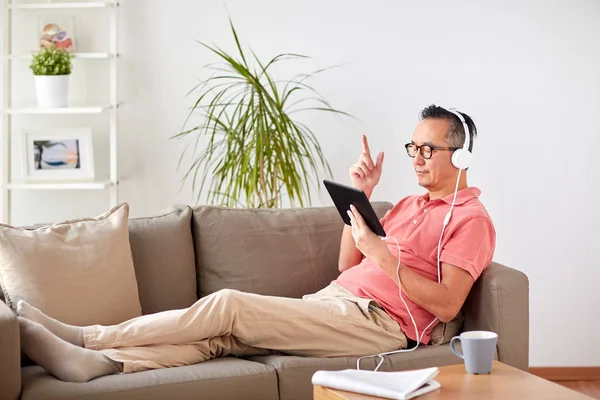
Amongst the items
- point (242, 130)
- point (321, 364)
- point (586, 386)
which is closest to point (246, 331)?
point (321, 364)

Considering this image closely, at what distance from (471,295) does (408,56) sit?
157cm

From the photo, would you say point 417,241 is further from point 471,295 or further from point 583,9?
point 583,9

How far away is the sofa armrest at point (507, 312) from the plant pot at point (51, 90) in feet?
6.69

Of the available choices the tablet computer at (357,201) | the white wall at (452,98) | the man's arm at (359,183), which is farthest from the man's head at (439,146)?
the white wall at (452,98)

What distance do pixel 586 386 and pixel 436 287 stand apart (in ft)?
5.77

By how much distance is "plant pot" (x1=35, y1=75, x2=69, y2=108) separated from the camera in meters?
3.71

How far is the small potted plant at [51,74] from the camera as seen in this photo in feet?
12.1

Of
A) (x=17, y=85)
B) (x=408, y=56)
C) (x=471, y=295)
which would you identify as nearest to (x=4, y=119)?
(x=17, y=85)

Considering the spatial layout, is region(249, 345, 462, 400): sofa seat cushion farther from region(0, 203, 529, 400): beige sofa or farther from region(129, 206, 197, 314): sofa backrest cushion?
region(129, 206, 197, 314): sofa backrest cushion

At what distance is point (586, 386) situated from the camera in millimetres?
4004

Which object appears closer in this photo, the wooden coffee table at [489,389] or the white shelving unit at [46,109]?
the wooden coffee table at [489,389]

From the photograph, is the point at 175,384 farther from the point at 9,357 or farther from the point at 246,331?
the point at 9,357

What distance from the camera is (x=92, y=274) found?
2781mm

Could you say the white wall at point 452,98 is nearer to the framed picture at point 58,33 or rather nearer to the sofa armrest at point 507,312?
the framed picture at point 58,33
